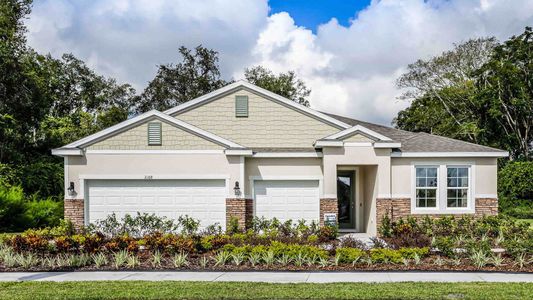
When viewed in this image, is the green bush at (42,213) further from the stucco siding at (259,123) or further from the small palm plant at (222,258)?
the small palm plant at (222,258)

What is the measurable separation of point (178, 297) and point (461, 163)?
12504mm

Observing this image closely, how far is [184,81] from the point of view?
39719 millimetres

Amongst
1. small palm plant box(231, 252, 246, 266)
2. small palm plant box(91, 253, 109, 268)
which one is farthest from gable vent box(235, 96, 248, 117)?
small palm plant box(91, 253, 109, 268)

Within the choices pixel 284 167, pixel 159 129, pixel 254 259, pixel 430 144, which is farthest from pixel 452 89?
pixel 254 259

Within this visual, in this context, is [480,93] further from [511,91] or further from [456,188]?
[456,188]

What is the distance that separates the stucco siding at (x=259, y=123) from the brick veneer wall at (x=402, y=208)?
3.43 metres

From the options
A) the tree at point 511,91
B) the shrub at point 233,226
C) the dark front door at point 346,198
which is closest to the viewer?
the shrub at point 233,226

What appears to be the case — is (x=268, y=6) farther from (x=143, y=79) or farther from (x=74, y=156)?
(x=143, y=79)

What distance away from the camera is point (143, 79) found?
40125 mm

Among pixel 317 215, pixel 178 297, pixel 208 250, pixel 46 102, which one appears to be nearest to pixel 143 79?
pixel 46 102

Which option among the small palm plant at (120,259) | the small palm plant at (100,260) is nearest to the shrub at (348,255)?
the small palm plant at (120,259)

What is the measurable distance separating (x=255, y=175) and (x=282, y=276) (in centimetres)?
737

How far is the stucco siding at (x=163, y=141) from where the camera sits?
16188 mm

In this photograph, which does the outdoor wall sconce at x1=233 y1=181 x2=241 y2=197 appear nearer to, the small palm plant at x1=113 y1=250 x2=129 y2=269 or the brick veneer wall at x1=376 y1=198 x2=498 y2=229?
the brick veneer wall at x1=376 y1=198 x2=498 y2=229
